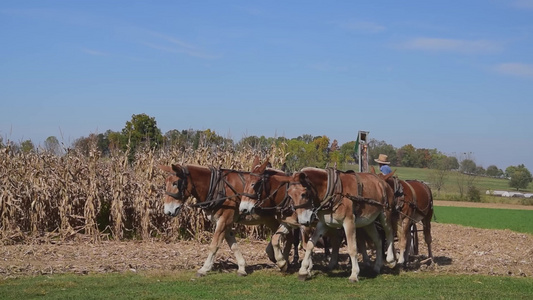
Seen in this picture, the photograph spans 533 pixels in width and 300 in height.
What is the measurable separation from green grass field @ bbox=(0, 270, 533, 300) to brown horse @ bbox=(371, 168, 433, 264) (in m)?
0.89

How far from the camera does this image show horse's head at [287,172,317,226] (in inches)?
439

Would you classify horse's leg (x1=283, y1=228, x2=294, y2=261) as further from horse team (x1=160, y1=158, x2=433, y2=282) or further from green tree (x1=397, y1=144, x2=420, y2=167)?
green tree (x1=397, y1=144, x2=420, y2=167)

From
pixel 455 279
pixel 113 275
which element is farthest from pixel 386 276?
pixel 113 275

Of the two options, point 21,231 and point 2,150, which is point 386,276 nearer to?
point 21,231

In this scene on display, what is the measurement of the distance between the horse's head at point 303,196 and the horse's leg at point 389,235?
6.30ft

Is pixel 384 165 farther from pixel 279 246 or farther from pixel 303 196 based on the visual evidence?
pixel 303 196

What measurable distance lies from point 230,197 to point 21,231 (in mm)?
7384

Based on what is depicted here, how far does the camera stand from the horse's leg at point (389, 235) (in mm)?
12523

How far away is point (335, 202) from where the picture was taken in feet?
37.8

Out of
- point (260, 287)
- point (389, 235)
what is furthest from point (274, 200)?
point (389, 235)

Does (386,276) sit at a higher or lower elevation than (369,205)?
lower

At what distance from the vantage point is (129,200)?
60.0 ft

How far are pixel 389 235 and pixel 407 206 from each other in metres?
0.92

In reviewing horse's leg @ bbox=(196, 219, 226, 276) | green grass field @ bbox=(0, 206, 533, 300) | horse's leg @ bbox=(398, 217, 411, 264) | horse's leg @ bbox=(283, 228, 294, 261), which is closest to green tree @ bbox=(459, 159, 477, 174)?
horse's leg @ bbox=(398, 217, 411, 264)
